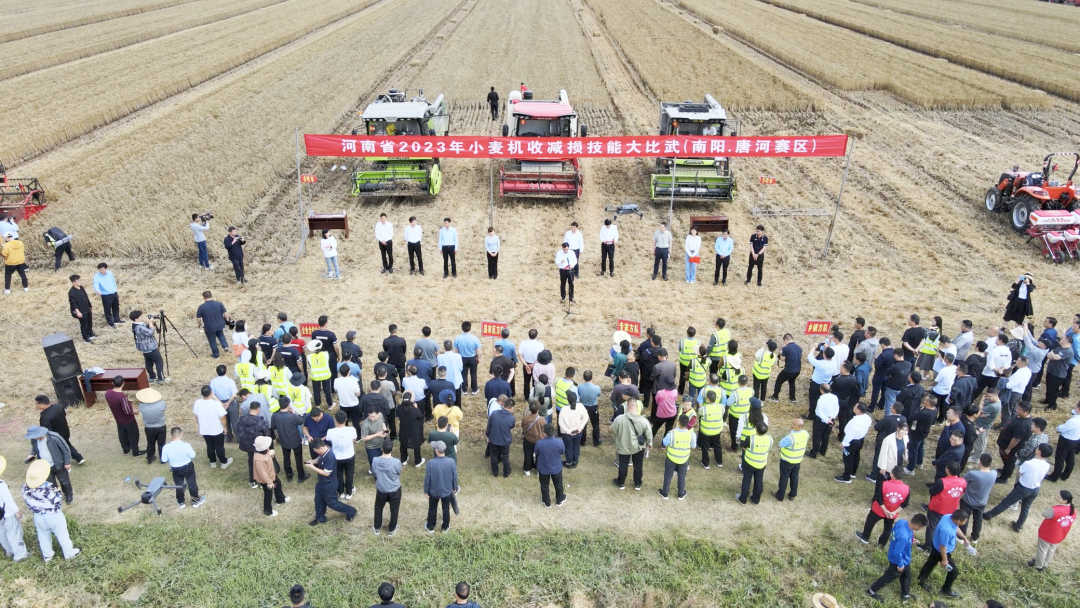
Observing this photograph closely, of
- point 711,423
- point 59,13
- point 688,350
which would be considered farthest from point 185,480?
point 59,13

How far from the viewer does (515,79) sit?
33.6 meters

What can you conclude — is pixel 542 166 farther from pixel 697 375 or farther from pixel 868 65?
pixel 868 65

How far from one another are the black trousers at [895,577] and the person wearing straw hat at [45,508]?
30.8 feet

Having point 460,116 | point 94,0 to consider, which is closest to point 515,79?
point 460,116

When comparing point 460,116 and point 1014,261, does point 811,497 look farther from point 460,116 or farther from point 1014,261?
point 460,116

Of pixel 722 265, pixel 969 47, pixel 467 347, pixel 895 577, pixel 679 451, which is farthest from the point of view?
pixel 969 47

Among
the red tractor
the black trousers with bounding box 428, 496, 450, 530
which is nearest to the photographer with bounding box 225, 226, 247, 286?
the black trousers with bounding box 428, 496, 450, 530

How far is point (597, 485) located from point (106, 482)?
676 centimetres

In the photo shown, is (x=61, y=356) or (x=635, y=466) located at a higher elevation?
(x=61, y=356)

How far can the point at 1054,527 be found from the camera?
833 cm

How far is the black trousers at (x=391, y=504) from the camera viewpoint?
28.9 ft

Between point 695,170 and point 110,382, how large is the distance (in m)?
14.9

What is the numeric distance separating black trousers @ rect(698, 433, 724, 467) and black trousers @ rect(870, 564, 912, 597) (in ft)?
8.72

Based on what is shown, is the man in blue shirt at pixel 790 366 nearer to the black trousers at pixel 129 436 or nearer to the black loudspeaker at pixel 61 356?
the black trousers at pixel 129 436
